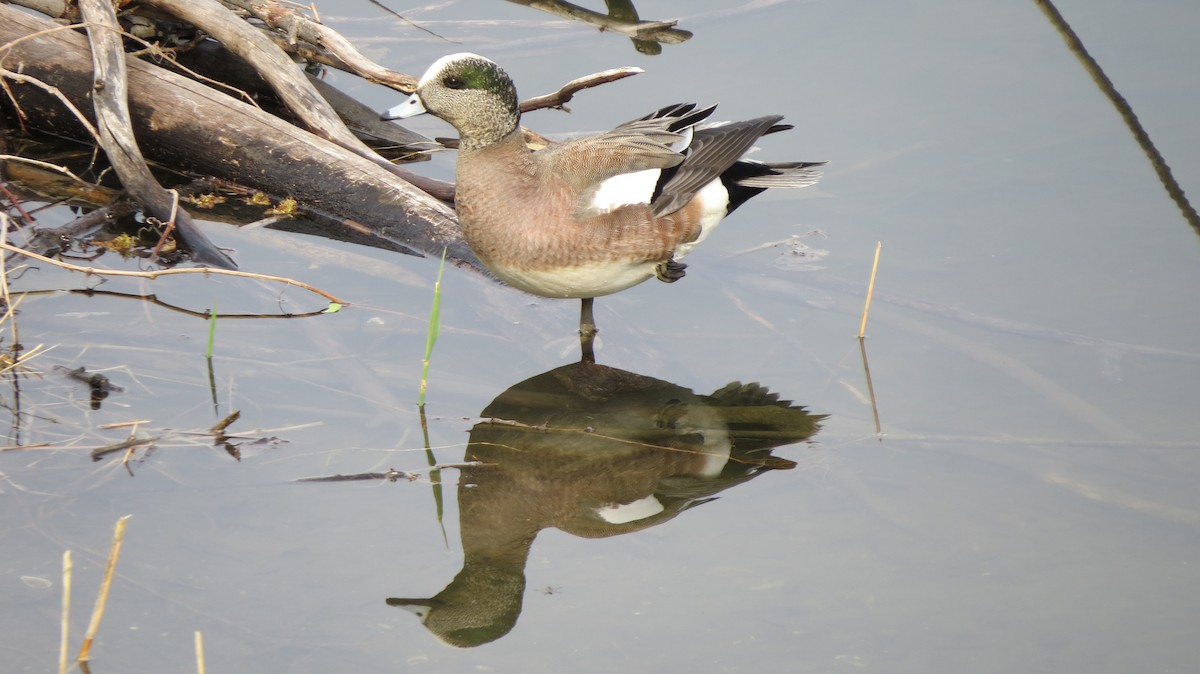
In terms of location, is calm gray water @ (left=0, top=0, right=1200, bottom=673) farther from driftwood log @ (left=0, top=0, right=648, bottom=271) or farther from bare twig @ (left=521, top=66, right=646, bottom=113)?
bare twig @ (left=521, top=66, right=646, bottom=113)

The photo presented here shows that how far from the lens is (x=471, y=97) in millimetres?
4559

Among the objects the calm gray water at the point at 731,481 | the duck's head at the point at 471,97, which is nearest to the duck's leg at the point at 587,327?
the calm gray water at the point at 731,481

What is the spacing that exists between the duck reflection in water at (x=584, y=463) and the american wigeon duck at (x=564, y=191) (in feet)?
1.52

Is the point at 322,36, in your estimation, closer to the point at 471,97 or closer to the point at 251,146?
the point at 251,146

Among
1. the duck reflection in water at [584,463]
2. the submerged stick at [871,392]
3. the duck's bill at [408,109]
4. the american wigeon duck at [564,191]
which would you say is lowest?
the duck reflection in water at [584,463]

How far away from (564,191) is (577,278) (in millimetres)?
338

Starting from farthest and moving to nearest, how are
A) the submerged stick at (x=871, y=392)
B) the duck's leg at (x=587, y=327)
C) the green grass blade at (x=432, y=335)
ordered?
the duck's leg at (x=587, y=327)
the submerged stick at (x=871, y=392)
the green grass blade at (x=432, y=335)

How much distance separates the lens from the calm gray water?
10.8 feet

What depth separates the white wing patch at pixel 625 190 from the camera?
4.52m

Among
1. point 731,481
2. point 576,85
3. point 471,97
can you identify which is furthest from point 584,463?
point 576,85

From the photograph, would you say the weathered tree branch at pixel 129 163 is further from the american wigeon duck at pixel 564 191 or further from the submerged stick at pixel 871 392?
the submerged stick at pixel 871 392

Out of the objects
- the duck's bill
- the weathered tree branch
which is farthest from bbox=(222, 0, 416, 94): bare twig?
the duck's bill

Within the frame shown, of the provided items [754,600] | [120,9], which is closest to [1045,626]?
[754,600]

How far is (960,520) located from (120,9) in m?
4.58
